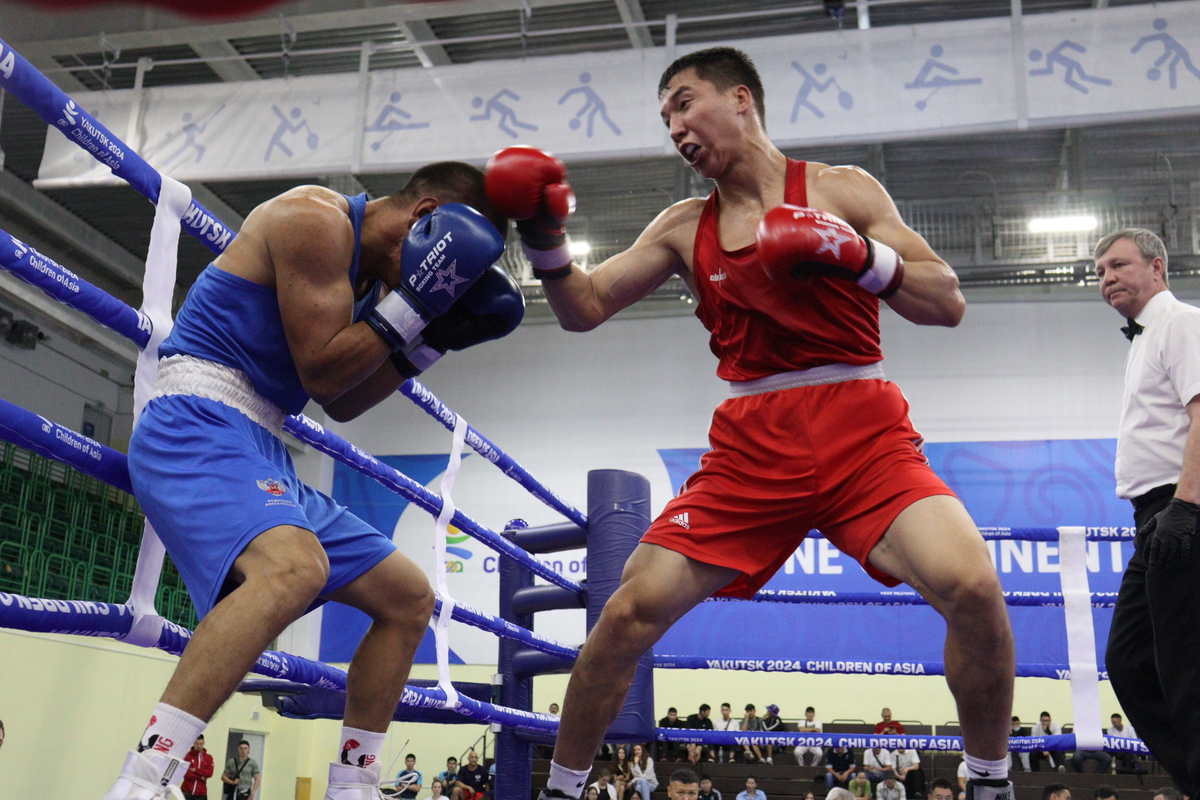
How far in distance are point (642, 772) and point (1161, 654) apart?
6.77 metres

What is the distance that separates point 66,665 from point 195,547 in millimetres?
7713

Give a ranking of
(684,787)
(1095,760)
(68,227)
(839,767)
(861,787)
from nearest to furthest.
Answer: (684,787)
(861,787)
(1095,760)
(839,767)
(68,227)

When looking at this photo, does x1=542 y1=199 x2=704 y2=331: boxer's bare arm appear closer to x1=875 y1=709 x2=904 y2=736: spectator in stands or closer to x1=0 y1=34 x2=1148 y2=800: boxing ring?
x1=0 y1=34 x2=1148 y2=800: boxing ring

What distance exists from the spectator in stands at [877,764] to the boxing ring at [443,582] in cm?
481

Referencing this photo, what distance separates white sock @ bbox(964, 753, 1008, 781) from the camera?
185cm

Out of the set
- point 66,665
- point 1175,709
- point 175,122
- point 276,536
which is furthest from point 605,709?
point 66,665

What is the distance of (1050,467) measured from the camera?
420 inches

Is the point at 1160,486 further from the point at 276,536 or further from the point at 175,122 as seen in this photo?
the point at 175,122

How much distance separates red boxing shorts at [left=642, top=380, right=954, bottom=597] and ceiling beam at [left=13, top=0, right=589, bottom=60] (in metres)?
7.23

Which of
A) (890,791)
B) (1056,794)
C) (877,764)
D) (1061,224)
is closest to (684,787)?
(1056,794)

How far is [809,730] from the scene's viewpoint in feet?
31.7

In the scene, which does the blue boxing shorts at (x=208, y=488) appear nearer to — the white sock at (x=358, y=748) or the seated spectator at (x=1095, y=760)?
the white sock at (x=358, y=748)

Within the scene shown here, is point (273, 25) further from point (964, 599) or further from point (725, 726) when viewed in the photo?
point (964, 599)

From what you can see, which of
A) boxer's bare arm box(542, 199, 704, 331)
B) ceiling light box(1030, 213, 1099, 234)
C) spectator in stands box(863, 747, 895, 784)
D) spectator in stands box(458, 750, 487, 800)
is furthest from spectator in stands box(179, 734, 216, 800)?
ceiling light box(1030, 213, 1099, 234)
